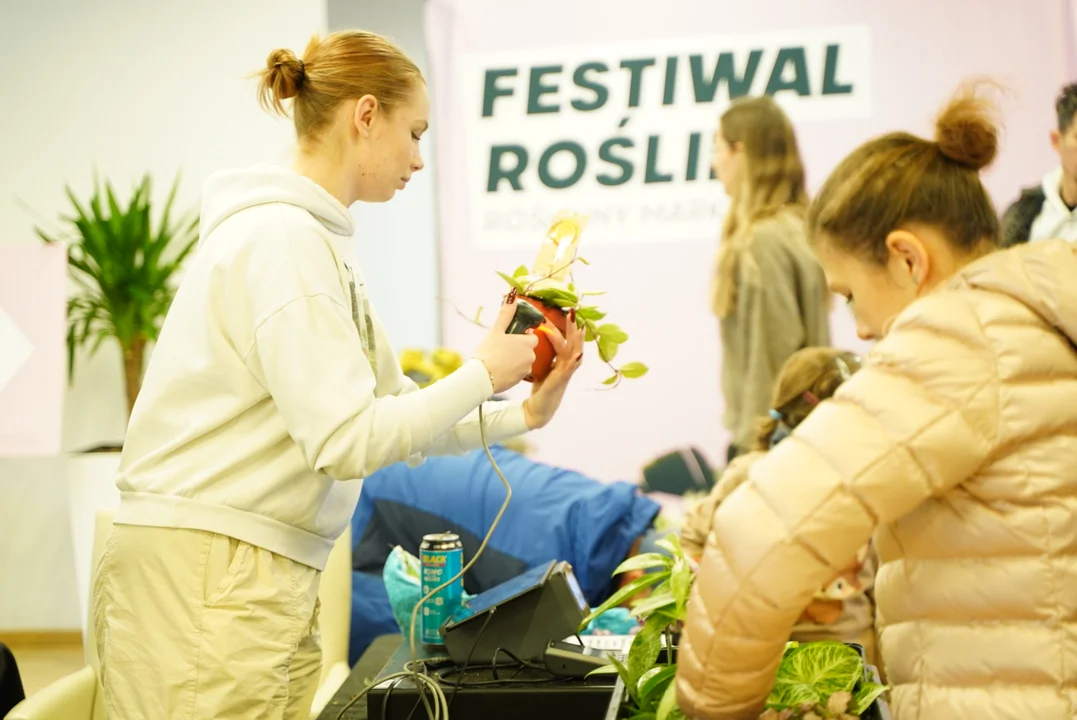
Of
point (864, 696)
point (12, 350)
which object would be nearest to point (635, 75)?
point (12, 350)

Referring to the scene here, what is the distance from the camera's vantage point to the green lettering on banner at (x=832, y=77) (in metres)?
4.14

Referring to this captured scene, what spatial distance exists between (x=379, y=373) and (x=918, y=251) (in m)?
0.95

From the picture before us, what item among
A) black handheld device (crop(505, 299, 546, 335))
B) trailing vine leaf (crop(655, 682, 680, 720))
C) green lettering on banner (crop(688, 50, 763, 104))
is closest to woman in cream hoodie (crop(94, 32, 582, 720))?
black handheld device (crop(505, 299, 546, 335))

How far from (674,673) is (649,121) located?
10.5 ft

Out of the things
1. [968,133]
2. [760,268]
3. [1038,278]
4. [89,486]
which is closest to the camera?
[1038,278]

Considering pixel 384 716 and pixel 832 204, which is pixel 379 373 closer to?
pixel 384 716

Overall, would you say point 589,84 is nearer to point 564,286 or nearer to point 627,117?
point 627,117

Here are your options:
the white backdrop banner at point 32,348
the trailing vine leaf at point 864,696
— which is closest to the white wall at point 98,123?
the white backdrop banner at point 32,348

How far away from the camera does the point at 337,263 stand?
1.57 m

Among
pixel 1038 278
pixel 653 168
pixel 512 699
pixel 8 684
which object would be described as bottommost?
pixel 8 684

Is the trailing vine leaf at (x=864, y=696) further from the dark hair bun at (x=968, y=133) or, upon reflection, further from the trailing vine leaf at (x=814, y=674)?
the dark hair bun at (x=968, y=133)

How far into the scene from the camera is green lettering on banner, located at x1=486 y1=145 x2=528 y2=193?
4.31 m

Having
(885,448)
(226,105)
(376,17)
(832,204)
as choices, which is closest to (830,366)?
(832,204)

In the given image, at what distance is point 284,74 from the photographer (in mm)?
1638
